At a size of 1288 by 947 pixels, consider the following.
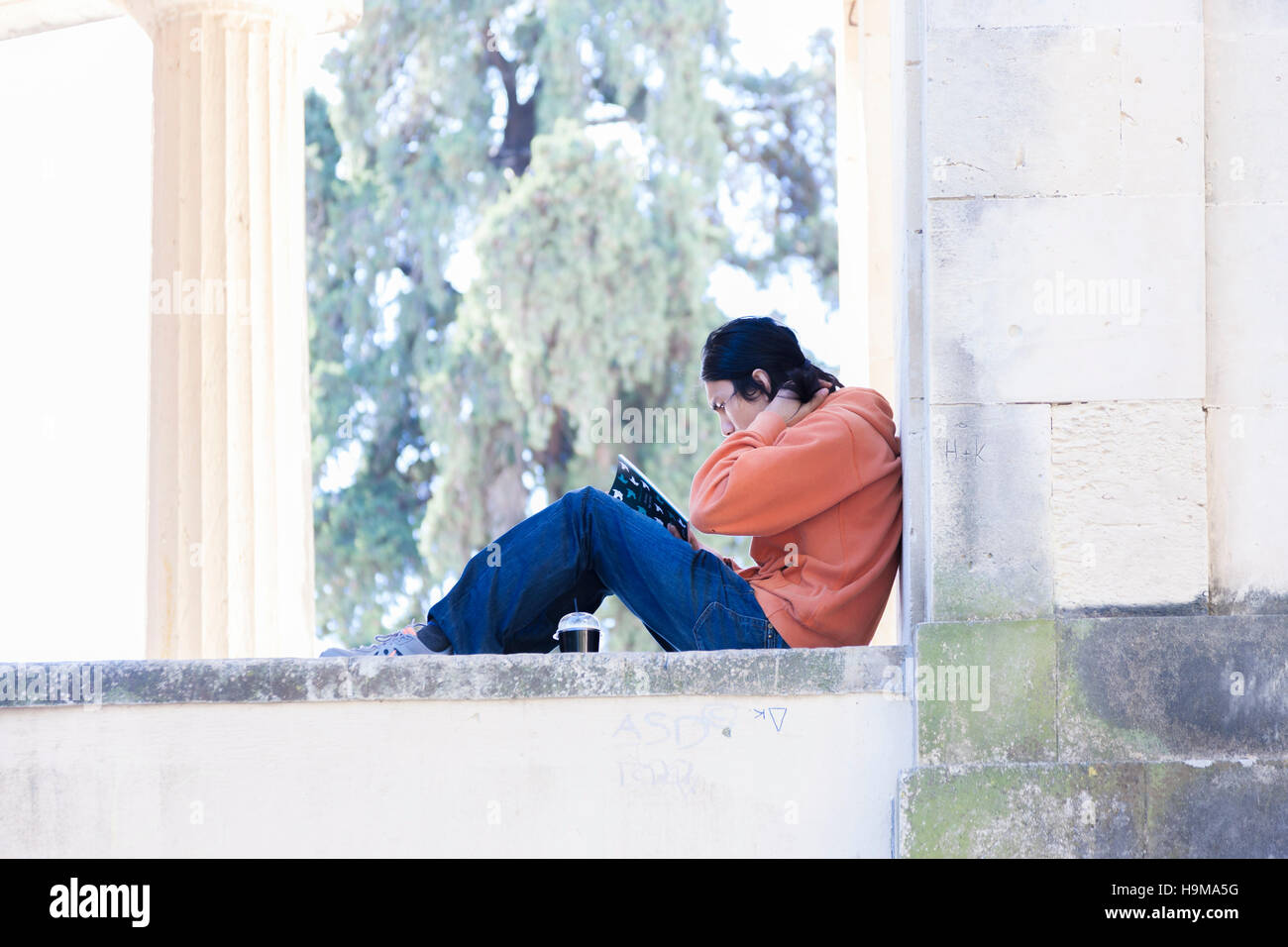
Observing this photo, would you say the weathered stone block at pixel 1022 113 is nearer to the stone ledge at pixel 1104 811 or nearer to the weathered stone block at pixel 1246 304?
the weathered stone block at pixel 1246 304

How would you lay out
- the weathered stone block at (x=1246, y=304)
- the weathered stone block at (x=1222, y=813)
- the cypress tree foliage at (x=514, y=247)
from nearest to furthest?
1. the weathered stone block at (x=1222, y=813)
2. the weathered stone block at (x=1246, y=304)
3. the cypress tree foliage at (x=514, y=247)

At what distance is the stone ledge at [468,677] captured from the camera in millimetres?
5602

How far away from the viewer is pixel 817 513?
6.44 m

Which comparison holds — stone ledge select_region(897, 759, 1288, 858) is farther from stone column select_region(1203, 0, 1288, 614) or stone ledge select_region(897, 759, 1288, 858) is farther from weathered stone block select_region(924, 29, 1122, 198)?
weathered stone block select_region(924, 29, 1122, 198)

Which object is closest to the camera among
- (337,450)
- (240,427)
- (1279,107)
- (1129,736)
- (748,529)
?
(1129,736)

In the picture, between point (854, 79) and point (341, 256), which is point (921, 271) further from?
point (341, 256)

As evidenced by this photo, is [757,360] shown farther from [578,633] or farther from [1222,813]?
[1222,813]

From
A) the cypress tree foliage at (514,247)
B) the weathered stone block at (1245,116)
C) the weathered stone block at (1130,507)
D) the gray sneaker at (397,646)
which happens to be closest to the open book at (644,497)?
the gray sneaker at (397,646)

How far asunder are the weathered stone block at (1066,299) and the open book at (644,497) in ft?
5.11

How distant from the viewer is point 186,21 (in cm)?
960

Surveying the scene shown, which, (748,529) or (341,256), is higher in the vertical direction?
(341,256)

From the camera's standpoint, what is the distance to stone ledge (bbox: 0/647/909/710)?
560 centimetres
